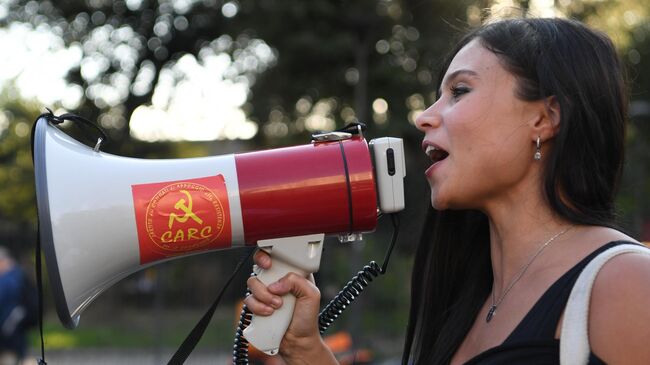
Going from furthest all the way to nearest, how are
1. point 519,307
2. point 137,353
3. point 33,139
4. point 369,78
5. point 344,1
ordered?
point 369,78, point 344,1, point 137,353, point 33,139, point 519,307

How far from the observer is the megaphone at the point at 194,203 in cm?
202

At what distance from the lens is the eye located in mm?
2062

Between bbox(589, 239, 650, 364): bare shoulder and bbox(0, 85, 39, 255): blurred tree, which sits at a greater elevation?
bbox(589, 239, 650, 364): bare shoulder

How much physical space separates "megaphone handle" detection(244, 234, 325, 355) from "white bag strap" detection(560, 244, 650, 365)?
713 mm

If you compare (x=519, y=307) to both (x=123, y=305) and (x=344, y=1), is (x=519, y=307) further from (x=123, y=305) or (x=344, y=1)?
(x=344, y=1)

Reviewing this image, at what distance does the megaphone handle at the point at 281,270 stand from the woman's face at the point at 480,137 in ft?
1.17

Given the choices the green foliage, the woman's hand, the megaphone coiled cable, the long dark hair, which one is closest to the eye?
the long dark hair

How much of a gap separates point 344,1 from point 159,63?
5814 millimetres

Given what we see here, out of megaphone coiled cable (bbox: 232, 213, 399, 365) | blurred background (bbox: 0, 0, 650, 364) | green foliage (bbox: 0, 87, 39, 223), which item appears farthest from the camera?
green foliage (bbox: 0, 87, 39, 223)

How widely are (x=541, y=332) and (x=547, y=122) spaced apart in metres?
0.50

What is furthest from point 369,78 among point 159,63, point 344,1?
point 159,63

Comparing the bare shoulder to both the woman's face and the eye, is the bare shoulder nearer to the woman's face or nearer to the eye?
the woman's face

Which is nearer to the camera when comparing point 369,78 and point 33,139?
point 33,139

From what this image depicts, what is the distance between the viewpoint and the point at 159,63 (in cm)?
1773
